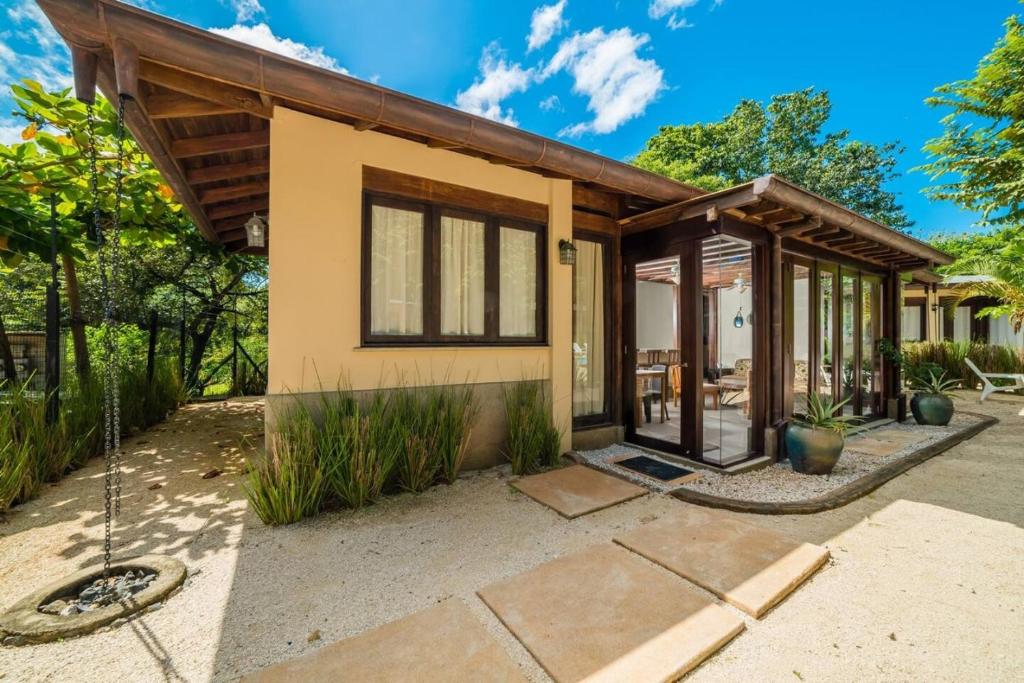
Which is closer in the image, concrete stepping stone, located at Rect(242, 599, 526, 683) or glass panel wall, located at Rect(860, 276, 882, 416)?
concrete stepping stone, located at Rect(242, 599, 526, 683)

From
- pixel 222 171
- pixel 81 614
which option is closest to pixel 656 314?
pixel 222 171

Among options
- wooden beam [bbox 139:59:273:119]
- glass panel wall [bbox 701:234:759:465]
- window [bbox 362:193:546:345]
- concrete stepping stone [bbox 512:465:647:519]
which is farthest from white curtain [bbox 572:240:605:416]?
wooden beam [bbox 139:59:273:119]

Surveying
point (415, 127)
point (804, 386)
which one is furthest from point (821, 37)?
point (415, 127)

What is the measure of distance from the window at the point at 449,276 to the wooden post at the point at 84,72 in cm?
189

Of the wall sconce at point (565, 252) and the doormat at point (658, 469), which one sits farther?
the wall sconce at point (565, 252)

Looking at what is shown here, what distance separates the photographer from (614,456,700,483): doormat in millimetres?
4313

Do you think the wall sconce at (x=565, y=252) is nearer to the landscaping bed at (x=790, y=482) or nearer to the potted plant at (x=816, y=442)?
the landscaping bed at (x=790, y=482)

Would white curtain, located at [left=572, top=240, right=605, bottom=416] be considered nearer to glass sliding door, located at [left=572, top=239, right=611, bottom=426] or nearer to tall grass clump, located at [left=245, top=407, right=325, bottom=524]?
→ glass sliding door, located at [left=572, top=239, right=611, bottom=426]

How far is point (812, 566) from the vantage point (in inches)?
103

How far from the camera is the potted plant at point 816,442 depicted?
4.34 m

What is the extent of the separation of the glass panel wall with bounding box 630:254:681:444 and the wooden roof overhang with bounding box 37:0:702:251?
2.12 meters

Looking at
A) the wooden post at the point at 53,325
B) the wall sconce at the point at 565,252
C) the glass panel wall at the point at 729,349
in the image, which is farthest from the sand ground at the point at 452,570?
the wall sconce at the point at 565,252

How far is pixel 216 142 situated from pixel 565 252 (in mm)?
3801

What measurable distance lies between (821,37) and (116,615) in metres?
19.5
